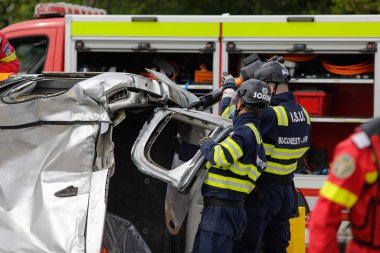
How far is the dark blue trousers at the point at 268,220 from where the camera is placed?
240 inches

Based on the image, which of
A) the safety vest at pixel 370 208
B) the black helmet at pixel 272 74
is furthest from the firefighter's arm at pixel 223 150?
the safety vest at pixel 370 208

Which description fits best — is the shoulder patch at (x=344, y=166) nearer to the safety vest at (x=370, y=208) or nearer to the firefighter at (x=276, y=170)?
the safety vest at (x=370, y=208)

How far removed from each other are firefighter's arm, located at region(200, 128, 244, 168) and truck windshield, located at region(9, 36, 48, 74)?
4455 millimetres

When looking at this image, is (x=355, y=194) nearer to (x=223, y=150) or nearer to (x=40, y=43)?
(x=223, y=150)

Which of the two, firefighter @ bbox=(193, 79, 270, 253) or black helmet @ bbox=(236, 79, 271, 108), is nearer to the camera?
firefighter @ bbox=(193, 79, 270, 253)

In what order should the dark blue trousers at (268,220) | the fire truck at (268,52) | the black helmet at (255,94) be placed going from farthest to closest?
the fire truck at (268,52)
the dark blue trousers at (268,220)
the black helmet at (255,94)

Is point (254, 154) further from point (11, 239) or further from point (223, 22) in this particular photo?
point (223, 22)

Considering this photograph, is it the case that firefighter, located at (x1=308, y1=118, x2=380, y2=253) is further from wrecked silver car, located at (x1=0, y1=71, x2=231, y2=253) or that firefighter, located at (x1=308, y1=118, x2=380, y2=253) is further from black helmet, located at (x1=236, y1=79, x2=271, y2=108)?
black helmet, located at (x1=236, y1=79, x2=271, y2=108)

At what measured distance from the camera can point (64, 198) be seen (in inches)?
186

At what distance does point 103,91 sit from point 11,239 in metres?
0.93

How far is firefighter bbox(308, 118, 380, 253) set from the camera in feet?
12.0

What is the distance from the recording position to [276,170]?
6.28 metres

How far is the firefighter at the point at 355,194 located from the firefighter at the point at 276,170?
7.60ft

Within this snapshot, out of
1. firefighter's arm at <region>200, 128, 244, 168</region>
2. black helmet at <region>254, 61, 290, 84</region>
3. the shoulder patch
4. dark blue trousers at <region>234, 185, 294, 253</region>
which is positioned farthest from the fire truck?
the shoulder patch
